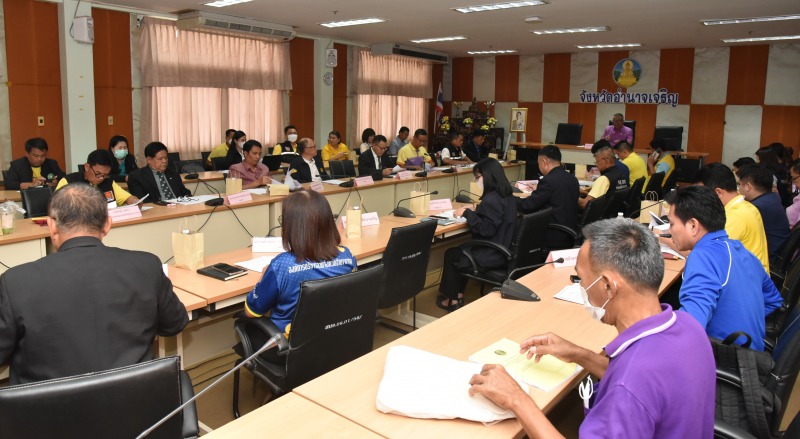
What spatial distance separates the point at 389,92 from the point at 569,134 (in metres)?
3.84

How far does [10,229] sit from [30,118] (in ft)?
14.6

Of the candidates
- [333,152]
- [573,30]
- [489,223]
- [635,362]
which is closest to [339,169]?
[333,152]

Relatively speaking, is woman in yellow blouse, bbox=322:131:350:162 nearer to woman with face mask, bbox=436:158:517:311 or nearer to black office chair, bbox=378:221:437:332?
woman with face mask, bbox=436:158:517:311

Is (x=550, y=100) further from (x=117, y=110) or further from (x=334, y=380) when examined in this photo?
(x=334, y=380)

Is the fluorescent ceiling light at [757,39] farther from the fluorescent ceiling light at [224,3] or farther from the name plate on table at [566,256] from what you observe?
the name plate on table at [566,256]

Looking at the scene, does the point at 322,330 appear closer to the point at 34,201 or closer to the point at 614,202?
the point at 34,201

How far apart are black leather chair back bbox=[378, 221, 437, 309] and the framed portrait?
9.90 meters

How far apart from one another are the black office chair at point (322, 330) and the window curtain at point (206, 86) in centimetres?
677

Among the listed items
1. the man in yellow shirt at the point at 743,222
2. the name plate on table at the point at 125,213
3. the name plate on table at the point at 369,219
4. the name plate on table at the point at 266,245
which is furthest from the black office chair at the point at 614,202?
the name plate on table at the point at 125,213

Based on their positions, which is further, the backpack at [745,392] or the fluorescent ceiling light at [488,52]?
the fluorescent ceiling light at [488,52]

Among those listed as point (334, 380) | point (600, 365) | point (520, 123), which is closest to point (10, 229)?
point (334, 380)

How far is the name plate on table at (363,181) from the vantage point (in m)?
6.06

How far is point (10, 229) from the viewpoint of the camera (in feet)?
11.8

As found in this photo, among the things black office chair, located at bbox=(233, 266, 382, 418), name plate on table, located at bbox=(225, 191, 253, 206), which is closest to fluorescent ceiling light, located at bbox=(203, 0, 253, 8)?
name plate on table, located at bbox=(225, 191, 253, 206)
